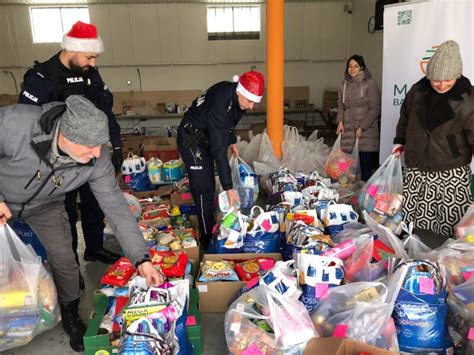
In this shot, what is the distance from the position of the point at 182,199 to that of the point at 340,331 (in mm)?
1909

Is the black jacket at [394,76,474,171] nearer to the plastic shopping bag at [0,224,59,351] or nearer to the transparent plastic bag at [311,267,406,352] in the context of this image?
the transparent plastic bag at [311,267,406,352]

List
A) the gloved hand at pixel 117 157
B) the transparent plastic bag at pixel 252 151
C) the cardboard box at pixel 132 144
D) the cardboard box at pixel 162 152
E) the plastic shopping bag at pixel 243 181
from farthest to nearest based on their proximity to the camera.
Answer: the cardboard box at pixel 132 144 → the cardboard box at pixel 162 152 → the transparent plastic bag at pixel 252 151 → the plastic shopping bag at pixel 243 181 → the gloved hand at pixel 117 157

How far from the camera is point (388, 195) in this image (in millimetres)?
2555

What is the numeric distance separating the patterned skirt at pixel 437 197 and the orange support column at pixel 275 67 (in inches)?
68.6

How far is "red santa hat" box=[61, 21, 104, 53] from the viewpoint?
2.15 m

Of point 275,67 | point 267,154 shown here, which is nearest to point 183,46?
point 275,67

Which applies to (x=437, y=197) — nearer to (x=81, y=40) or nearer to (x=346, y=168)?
(x=346, y=168)

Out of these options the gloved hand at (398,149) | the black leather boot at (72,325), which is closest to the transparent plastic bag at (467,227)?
the gloved hand at (398,149)

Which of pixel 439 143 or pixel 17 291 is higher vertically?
pixel 439 143

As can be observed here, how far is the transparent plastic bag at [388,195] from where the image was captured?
2.53 meters

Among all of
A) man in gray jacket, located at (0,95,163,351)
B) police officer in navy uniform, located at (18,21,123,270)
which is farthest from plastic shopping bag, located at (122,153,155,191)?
man in gray jacket, located at (0,95,163,351)

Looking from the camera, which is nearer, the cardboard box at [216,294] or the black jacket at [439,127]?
the cardboard box at [216,294]

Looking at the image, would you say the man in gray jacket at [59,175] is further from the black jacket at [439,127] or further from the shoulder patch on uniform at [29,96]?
the black jacket at [439,127]

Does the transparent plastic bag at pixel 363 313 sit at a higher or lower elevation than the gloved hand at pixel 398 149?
lower
